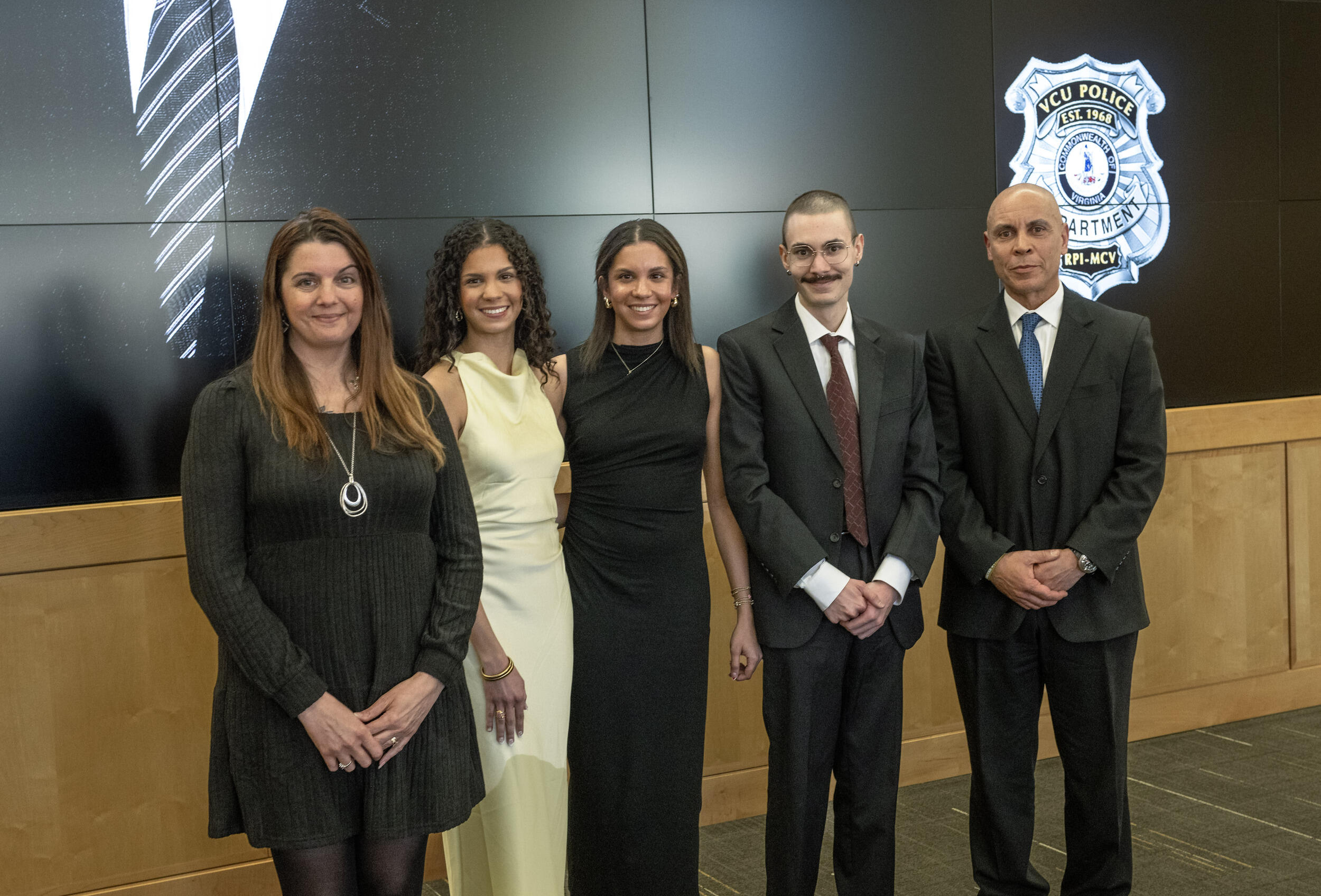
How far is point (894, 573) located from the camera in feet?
8.90

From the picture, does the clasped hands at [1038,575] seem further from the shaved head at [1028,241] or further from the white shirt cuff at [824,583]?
the shaved head at [1028,241]

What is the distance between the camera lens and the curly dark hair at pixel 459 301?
268cm

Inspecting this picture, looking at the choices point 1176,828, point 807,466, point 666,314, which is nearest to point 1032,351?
point 807,466

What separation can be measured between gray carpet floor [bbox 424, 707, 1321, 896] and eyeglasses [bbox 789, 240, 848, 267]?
1.87 metres

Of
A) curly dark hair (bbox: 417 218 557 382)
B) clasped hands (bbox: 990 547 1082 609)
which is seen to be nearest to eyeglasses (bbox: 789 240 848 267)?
curly dark hair (bbox: 417 218 557 382)

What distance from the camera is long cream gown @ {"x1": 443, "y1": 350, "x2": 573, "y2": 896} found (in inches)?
99.0

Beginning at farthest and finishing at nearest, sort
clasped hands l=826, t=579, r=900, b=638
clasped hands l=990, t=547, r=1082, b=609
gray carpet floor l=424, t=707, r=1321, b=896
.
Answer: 1. gray carpet floor l=424, t=707, r=1321, b=896
2. clasped hands l=990, t=547, r=1082, b=609
3. clasped hands l=826, t=579, r=900, b=638

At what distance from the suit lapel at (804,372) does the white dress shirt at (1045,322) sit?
0.58 metres

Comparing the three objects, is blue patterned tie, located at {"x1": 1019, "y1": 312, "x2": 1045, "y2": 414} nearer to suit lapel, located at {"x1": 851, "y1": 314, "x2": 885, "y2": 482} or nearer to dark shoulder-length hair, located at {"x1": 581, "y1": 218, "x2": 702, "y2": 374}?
suit lapel, located at {"x1": 851, "y1": 314, "x2": 885, "y2": 482}

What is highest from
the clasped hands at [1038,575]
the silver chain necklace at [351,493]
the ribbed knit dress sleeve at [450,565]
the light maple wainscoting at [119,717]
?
the silver chain necklace at [351,493]

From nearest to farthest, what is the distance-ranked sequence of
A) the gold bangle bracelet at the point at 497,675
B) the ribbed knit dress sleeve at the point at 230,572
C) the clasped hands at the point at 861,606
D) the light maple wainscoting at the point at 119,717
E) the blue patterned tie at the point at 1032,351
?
the ribbed knit dress sleeve at the point at 230,572 < the gold bangle bracelet at the point at 497,675 < the clasped hands at the point at 861,606 < the blue patterned tie at the point at 1032,351 < the light maple wainscoting at the point at 119,717

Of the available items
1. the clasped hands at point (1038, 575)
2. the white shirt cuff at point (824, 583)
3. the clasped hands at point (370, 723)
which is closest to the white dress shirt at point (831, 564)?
the white shirt cuff at point (824, 583)

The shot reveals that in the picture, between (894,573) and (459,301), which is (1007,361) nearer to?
(894,573)

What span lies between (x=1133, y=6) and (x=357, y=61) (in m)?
3.11
